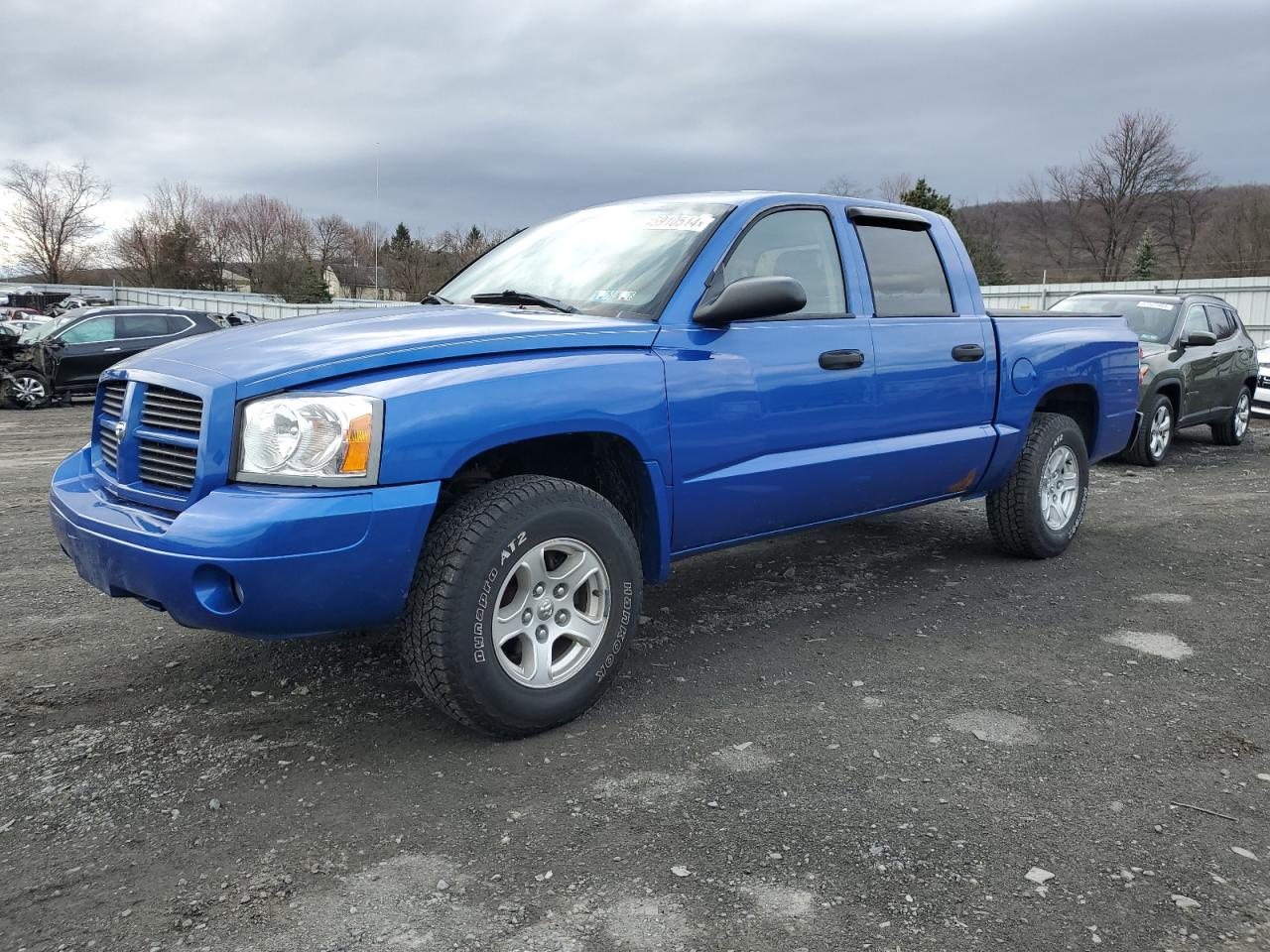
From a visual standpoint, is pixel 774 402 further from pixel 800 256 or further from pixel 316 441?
pixel 316 441

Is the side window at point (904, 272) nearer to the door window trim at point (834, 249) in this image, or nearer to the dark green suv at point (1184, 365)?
the door window trim at point (834, 249)

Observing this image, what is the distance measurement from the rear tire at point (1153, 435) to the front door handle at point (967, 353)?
215 inches

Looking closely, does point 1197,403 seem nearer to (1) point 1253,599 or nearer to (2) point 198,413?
(1) point 1253,599

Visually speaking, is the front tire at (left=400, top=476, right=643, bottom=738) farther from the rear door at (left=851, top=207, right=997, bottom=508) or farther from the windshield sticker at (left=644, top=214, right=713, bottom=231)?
the rear door at (left=851, top=207, right=997, bottom=508)

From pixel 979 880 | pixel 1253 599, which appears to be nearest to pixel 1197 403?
pixel 1253 599

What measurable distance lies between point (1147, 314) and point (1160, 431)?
1.38m

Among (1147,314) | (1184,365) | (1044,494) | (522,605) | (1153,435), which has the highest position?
(1147,314)

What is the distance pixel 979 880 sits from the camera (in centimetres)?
245

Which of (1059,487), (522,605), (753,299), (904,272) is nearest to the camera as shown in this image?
(522,605)

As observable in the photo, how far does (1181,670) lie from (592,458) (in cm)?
248

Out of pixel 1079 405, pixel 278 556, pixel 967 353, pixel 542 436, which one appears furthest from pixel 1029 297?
pixel 278 556

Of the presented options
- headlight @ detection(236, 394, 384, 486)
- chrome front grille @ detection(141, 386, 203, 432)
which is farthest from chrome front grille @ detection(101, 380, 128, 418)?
headlight @ detection(236, 394, 384, 486)

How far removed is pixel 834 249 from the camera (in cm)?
444

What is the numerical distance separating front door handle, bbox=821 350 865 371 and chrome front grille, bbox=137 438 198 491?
2406mm
